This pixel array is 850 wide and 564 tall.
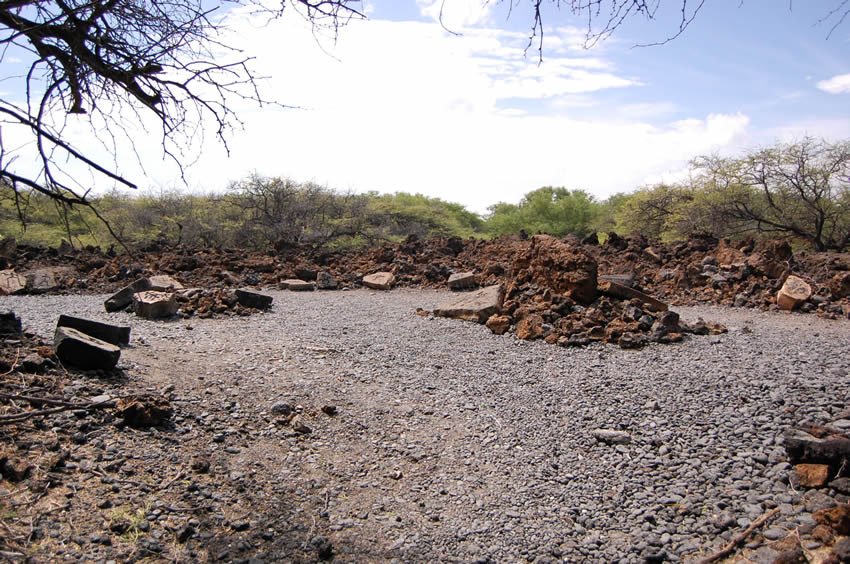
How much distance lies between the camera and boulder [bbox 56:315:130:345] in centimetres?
513

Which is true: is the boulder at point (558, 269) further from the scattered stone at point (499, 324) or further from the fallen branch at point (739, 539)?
the fallen branch at point (739, 539)

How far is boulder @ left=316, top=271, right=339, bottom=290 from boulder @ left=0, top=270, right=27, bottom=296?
4793 mm

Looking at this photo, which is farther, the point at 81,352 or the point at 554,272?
the point at 554,272

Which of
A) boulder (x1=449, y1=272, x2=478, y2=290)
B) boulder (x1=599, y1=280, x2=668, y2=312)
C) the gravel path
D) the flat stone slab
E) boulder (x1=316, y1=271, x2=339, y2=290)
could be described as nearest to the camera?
the gravel path

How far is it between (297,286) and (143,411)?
25.6 feet

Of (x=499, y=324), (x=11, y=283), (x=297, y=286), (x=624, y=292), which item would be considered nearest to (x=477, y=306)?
(x=499, y=324)

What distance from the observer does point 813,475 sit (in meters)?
3.31

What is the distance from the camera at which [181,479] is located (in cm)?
342

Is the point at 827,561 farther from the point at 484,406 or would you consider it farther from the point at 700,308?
the point at 700,308

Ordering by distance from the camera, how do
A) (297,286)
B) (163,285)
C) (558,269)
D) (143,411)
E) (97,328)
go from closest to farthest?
(143,411), (97,328), (558,269), (163,285), (297,286)

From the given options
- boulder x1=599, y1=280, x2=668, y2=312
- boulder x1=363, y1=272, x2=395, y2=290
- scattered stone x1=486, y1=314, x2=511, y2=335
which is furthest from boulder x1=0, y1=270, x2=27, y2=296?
boulder x1=599, y1=280, x2=668, y2=312

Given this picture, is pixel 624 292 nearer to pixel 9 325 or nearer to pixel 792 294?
pixel 792 294

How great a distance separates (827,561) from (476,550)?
145 centimetres

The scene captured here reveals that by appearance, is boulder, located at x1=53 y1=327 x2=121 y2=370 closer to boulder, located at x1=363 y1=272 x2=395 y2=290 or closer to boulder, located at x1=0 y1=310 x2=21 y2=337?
boulder, located at x1=0 y1=310 x2=21 y2=337
